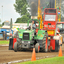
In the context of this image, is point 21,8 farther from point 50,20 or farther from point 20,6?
point 50,20

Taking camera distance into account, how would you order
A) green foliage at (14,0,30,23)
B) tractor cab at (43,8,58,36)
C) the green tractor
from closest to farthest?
1. the green tractor
2. tractor cab at (43,8,58,36)
3. green foliage at (14,0,30,23)

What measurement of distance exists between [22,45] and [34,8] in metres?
7.70

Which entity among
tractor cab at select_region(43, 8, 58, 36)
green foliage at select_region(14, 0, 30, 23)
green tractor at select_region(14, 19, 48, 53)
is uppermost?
green foliage at select_region(14, 0, 30, 23)

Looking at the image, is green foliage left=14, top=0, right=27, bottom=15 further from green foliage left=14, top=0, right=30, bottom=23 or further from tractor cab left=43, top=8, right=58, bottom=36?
tractor cab left=43, top=8, right=58, bottom=36

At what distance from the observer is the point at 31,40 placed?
15.5 m

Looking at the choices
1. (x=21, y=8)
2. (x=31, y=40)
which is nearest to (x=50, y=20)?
(x=31, y=40)

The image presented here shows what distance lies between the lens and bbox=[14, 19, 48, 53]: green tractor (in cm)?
1511

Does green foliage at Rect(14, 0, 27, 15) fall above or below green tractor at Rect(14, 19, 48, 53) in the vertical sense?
above

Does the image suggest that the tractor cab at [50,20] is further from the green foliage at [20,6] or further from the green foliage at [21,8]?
the green foliage at [20,6]

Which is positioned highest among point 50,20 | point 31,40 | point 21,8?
point 21,8

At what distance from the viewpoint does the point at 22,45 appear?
15.1m

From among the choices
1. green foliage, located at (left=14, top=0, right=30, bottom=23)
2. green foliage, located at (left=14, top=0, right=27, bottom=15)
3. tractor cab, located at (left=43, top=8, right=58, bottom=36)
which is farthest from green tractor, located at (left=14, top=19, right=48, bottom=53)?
green foliage, located at (left=14, top=0, right=27, bottom=15)

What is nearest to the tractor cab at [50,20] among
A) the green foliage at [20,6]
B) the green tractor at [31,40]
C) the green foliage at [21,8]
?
the green tractor at [31,40]

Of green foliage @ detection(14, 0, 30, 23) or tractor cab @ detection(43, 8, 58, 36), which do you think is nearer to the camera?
tractor cab @ detection(43, 8, 58, 36)
